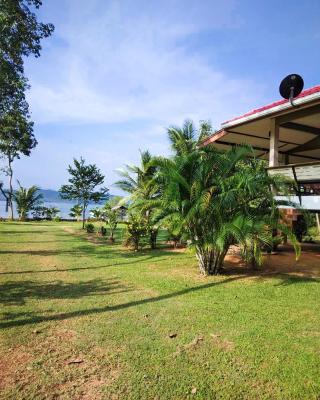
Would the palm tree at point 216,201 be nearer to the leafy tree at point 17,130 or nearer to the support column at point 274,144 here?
the support column at point 274,144

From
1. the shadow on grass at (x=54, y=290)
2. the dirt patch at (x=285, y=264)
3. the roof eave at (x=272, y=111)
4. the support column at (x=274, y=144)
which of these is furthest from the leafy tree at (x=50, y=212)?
the shadow on grass at (x=54, y=290)

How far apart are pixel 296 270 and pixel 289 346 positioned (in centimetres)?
390

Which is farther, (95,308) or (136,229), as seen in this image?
(136,229)

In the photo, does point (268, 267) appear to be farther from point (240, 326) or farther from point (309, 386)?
point (309, 386)

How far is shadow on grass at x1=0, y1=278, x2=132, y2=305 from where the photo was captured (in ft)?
18.0

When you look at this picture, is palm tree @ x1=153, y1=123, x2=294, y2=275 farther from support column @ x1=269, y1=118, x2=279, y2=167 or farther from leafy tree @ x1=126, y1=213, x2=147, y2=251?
leafy tree @ x1=126, y1=213, x2=147, y2=251

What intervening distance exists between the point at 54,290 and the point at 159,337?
2.84 meters

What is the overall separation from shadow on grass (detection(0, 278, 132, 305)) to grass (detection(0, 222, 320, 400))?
0.02 metres

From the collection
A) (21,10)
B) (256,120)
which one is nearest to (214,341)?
(256,120)

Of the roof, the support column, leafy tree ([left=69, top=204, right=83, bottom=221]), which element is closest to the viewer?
the roof

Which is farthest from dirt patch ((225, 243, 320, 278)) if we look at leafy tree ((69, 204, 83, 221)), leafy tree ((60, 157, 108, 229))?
leafy tree ((69, 204, 83, 221))

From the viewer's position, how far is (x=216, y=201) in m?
6.61

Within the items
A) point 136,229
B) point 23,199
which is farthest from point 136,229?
point 23,199

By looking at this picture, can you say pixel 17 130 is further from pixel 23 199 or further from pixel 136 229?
pixel 23 199
